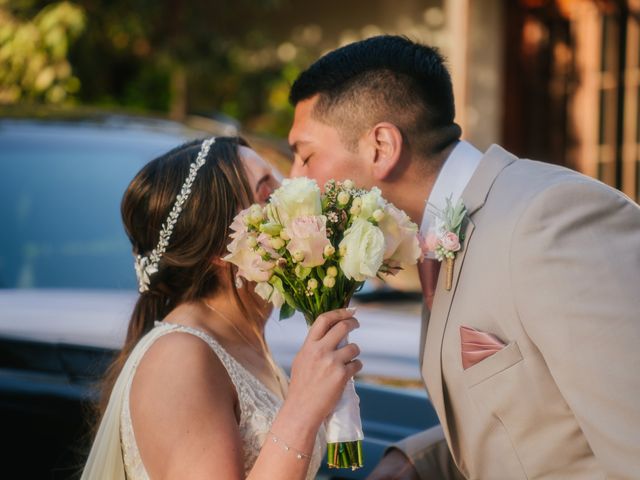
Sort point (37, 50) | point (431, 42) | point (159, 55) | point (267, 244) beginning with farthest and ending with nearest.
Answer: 1. point (159, 55)
2. point (431, 42)
3. point (37, 50)
4. point (267, 244)

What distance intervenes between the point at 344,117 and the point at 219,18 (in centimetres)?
842

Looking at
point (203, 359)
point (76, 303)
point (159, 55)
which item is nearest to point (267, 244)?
point (203, 359)

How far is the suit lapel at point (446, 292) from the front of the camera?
8.39 feet

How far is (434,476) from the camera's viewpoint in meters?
2.88

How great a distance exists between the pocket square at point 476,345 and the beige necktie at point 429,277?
26 centimetres

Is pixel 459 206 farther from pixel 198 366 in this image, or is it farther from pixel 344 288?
pixel 198 366

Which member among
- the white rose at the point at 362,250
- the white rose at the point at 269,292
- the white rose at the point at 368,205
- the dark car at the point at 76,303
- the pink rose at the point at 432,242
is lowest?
the dark car at the point at 76,303

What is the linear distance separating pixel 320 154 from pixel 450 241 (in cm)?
55

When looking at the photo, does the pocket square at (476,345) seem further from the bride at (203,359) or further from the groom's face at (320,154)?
the groom's face at (320,154)

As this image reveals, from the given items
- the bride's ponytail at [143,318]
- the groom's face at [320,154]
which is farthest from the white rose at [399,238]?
the bride's ponytail at [143,318]

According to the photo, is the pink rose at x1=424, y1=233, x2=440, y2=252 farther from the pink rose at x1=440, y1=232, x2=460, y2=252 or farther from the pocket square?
the pocket square

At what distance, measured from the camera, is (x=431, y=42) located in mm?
10172

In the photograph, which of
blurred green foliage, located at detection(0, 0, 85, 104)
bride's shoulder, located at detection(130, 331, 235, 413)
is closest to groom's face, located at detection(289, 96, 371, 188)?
bride's shoulder, located at detection(130, 331, 235, 413)

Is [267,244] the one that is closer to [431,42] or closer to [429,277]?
[429,277]
